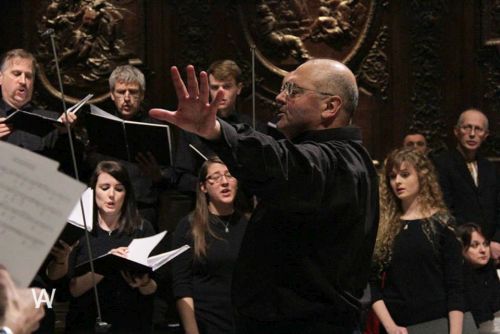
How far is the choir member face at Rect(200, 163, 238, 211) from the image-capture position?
5.28m

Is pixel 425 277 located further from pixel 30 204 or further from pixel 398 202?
pixel 30 204

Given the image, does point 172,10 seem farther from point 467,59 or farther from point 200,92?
point 200,92

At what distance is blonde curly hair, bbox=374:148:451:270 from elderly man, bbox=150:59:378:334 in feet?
5.93

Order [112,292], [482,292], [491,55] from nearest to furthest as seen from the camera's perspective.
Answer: [112,292] → [482,292] → [491,55]

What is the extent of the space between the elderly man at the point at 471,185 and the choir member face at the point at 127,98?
1.82 m

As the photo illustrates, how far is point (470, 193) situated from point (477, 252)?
769mm

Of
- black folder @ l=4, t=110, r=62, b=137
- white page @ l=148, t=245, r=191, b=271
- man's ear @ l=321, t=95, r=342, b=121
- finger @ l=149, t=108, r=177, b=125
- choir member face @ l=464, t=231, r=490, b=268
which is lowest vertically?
choir member face @ l=464, t=231, r=490, b=268

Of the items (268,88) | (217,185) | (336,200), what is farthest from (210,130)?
(268,88)

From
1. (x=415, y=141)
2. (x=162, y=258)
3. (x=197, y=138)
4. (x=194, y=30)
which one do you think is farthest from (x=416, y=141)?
(x=162, y=258)

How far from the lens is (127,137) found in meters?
5.36

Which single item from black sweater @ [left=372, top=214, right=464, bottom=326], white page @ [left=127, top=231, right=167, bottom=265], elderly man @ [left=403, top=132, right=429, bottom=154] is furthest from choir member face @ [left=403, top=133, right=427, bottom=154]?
white page @ [left=127, top=231, right=167, bottom=265]

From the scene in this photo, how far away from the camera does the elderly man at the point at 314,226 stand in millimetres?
2957

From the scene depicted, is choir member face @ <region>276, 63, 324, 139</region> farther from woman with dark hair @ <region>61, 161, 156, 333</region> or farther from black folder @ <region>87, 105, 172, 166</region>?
black folder @ <region>87, 105, 172, 166</region>

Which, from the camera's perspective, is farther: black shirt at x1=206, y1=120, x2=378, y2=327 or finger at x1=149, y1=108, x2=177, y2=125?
black shirt at x1=206, y1=120, x2=378, y2=327
